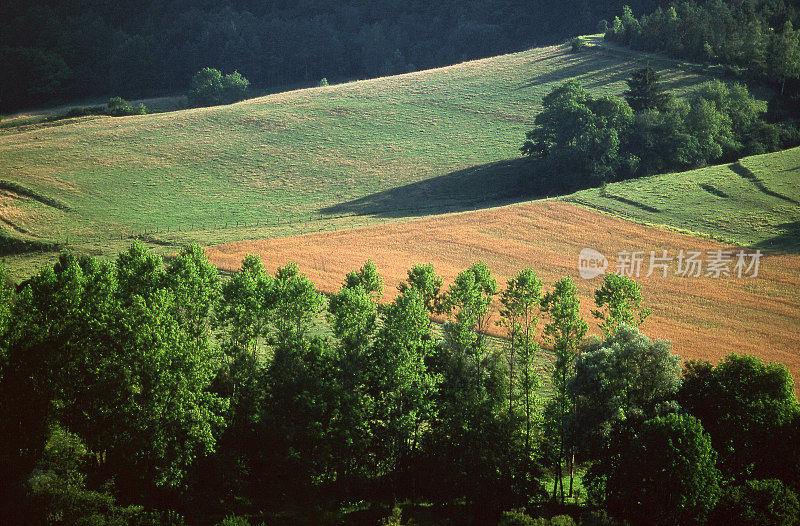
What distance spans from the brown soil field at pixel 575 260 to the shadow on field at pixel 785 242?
1894mm

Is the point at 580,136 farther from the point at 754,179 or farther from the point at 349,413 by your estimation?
the point at 349,413

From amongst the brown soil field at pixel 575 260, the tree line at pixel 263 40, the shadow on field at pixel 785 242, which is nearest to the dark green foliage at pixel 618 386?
the brown soil field at pixel 575 260

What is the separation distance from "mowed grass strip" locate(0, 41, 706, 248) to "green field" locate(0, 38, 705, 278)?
10.8 inches

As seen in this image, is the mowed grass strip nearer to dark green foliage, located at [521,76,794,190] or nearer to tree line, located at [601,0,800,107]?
tree line, located at [601,0,800,107]

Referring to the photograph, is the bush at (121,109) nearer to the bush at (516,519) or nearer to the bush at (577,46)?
the bush at (577,46)

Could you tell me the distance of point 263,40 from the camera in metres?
181

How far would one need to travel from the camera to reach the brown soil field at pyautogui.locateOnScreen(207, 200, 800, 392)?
49.2 metres

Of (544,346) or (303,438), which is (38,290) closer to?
(303,438)

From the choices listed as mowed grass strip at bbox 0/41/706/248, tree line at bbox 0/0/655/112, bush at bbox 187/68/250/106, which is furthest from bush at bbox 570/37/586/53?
bush at bbox 187/68/250/106

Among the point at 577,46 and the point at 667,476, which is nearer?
the point at 667,476

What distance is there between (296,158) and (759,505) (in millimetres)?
81484

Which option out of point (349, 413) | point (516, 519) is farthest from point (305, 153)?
point (516, 519)

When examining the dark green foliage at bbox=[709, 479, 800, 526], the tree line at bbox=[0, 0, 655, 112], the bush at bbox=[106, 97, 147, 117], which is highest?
the tree line at bbox=[0, 0, 655, 112]
